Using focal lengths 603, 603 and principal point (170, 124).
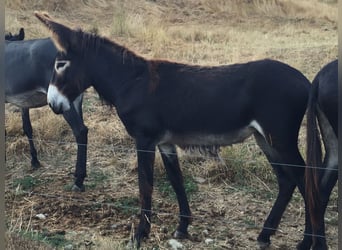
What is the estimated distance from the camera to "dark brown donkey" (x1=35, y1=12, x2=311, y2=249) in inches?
171

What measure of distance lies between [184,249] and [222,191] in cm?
110

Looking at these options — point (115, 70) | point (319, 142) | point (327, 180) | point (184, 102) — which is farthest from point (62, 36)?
point (327, 180)

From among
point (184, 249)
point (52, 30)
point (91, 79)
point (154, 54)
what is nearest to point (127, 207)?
point (184, 249)

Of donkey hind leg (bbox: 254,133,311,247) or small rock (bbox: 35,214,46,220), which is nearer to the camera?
donkey hind leg (bbox: 254,133,311,247)

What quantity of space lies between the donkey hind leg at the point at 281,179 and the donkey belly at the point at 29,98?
2.63 meters

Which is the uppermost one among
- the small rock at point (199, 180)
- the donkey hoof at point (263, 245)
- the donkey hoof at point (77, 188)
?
the donkey hoof at point (263, 245)

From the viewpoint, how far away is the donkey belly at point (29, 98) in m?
6.25

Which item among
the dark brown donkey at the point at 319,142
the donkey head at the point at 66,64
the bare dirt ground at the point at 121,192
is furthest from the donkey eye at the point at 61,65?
the dark brown donkey at the point at 319,142

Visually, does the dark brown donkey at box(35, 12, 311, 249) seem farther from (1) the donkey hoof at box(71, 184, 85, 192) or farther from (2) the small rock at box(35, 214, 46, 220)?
(1) the donkey hoof at box(71, 184, 85, 192)

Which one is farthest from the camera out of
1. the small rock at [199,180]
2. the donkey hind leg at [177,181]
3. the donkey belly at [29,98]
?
the donkey belly at [29,98]

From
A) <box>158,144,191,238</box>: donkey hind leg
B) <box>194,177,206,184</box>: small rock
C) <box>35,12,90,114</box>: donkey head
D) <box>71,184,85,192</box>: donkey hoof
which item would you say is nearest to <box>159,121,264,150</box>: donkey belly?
<box>158,144,191,238</box>: donkey hind leg

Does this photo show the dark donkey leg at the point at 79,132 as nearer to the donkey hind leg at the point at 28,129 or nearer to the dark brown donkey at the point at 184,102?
the donkey hind leg at the point at 28,129

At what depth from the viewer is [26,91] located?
6.27 m

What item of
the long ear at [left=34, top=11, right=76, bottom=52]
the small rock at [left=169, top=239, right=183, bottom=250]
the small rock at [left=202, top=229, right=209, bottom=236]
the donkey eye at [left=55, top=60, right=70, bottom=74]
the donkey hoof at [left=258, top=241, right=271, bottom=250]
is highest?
the long ear at [left=34, top=11, right=76, bottom=52]
